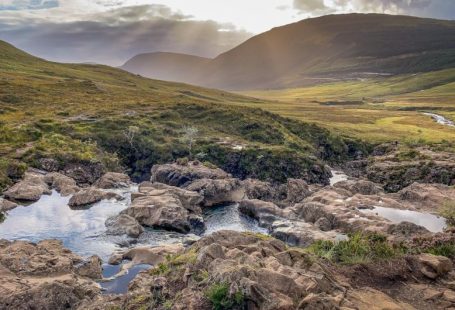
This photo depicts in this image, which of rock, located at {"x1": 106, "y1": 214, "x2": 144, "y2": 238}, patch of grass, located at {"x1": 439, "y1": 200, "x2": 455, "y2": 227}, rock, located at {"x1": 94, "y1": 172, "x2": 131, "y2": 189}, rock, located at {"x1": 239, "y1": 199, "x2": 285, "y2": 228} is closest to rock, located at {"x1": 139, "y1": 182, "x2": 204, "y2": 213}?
rock, located at {"x1": 94, "y1": 172, "x2": 131, "y2": 189}

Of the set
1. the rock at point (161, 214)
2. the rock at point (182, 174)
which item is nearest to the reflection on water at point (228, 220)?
the rock at point (161, 214)

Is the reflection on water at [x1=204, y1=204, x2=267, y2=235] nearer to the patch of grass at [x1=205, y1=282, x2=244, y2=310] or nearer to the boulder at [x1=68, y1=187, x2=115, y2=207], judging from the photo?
the boulder at [x1=68, y1=187, x2=115, y2=207]

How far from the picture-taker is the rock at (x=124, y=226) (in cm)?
6581

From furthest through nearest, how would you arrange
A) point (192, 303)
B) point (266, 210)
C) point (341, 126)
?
point (341, 126) → point (266, 210) → point (192, 303)

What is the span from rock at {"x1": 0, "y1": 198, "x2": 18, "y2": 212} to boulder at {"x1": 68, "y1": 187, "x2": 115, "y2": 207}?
955cm

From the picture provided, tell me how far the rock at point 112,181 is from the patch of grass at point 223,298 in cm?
6824

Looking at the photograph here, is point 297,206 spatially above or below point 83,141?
below

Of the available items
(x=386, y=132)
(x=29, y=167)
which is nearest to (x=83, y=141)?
(x=29, y=167)

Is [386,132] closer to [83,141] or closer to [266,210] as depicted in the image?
[266,210]

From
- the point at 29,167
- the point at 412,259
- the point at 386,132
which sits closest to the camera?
the point at 412,259

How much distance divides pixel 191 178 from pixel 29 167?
123ft

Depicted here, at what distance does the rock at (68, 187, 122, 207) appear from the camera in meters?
78.9

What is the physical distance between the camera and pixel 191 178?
98.6 meters

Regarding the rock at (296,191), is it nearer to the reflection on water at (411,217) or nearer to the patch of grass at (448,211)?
the reflection on water at (411,217)
